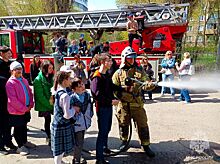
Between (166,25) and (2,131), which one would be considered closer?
(2,131)

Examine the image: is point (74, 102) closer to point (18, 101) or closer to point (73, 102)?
point (73, 102)

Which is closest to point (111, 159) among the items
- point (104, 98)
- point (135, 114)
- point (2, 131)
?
point (135, 114)

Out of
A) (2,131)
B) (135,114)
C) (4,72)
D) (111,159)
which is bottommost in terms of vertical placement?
(111,159)

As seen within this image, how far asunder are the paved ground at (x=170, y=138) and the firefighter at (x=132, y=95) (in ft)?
1.25

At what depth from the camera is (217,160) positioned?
4.28 metres

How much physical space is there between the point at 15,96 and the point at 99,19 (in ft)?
28.3

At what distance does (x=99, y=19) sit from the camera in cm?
1254

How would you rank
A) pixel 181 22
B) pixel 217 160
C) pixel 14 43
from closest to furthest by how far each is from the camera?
pixel 217 160
pixel 181 22
pixel 14 43

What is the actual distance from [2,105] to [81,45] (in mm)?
8917

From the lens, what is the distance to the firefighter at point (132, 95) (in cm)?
444

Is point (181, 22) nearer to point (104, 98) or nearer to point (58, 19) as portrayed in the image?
point (58, 19)

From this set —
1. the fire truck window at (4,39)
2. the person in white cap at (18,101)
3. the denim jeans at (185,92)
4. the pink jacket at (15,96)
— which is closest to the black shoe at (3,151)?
the person in white cap at (18,101)

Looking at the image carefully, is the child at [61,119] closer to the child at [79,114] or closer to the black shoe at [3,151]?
the child at [79,114]

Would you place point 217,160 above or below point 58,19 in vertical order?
below
